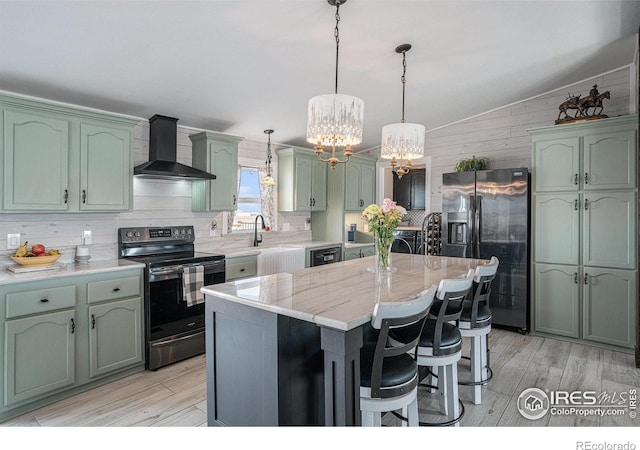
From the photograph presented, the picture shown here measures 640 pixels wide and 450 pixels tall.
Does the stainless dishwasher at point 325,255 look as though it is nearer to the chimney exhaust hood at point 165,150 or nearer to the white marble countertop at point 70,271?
the chimney exhaust hood at point 165,150

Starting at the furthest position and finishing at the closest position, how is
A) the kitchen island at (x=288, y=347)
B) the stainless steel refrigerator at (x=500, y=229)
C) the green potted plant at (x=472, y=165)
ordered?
the green potted plant at (x=472, y=165)
the stainless steel refrigerator at (x=500, y=229)
the kitchen island at (x=288, y=347)

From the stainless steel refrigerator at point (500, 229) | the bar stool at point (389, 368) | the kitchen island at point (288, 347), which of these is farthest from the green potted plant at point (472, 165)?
the bar stool at point (389, 368)

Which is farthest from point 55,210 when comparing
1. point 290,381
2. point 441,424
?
point 441,424

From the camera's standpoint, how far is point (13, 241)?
2.94 m

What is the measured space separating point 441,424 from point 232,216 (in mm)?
3173

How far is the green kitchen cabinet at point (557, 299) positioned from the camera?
394 cm

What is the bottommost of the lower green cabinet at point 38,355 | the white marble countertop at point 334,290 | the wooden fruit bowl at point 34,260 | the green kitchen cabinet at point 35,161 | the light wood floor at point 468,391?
the light wood floor at point 468,391

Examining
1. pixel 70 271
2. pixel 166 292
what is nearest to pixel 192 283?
pixel 166 292

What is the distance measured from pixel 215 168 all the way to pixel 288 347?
2.67m

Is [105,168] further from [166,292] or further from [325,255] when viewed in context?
[325,255]

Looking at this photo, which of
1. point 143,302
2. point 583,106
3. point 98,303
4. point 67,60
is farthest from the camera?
point 583,106

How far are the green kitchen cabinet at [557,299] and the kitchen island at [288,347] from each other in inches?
98.2

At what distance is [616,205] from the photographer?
12.1ft
